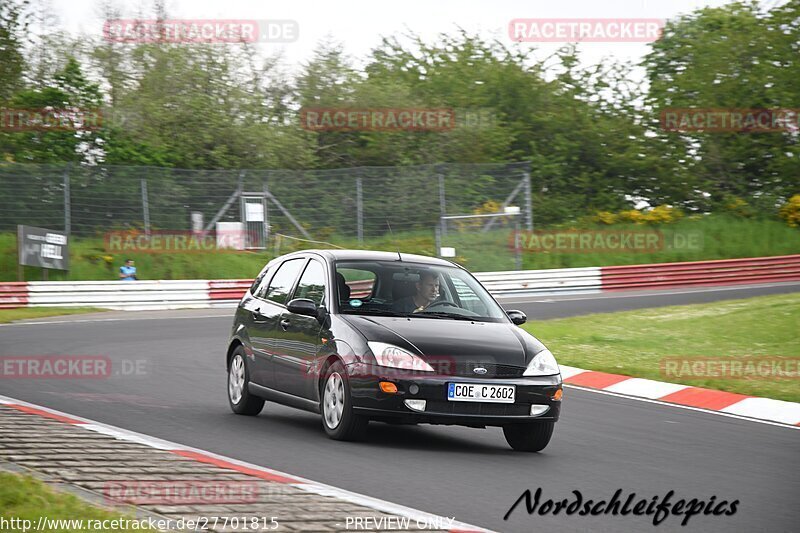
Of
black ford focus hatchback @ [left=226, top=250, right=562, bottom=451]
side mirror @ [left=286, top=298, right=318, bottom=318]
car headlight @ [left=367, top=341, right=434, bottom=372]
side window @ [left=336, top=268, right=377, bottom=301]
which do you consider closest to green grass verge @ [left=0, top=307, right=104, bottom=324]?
black ford focus hatchback @ [left=226, top=250, right=562, bottom=451]

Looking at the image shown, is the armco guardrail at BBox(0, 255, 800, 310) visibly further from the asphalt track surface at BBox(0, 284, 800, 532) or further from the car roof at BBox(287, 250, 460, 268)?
the car roof at BBox(287, 250, 460, 268)

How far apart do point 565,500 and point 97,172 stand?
25.7 metres

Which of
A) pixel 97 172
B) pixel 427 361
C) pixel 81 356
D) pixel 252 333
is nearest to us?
pixel 427 361

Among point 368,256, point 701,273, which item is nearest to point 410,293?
point 368,256

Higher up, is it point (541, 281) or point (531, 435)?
point (541, 281)

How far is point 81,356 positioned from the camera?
52.8 ft

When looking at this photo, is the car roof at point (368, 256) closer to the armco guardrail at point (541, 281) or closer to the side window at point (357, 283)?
the side window at point (357, 283)

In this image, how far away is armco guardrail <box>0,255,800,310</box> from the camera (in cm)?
2816

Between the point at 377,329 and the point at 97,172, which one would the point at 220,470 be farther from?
the point at 97,172

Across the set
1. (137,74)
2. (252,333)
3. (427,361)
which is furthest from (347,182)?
(427,361)

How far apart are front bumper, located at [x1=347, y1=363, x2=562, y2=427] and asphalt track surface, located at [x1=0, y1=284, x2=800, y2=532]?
26cm

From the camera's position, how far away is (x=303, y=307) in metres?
9.44

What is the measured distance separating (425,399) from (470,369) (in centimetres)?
40

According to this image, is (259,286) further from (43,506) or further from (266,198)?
(266,198)
